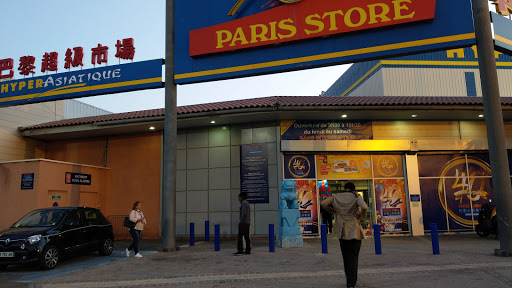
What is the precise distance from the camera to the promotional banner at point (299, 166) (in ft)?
49.2

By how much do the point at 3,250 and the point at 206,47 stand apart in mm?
7928

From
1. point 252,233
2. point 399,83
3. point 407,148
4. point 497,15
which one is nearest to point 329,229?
point 252,233

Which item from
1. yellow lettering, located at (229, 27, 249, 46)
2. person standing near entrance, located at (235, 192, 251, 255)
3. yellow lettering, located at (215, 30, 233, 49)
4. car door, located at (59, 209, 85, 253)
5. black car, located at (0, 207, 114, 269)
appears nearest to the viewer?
black car, located at (0, 207, 114, 269)

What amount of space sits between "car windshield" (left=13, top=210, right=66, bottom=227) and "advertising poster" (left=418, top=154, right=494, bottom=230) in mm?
13054

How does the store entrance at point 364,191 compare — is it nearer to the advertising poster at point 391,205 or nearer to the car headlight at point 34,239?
the advertising poster at point 391,205

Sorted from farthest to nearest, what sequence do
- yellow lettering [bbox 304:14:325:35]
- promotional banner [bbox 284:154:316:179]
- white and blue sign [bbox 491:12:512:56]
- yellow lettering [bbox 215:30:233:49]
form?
promotional banner [bbox 284:154:316:179]
yellow lettering [bbox 215:30:233:49]
yellow lettering [bbox 304:14:325:35]
white and blue sign [bbox 491:12:512:56]

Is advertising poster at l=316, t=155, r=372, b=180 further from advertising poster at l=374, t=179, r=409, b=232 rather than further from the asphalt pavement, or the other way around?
the asphalt pavement

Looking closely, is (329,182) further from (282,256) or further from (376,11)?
(376,11)

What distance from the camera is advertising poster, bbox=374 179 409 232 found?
49.5ft

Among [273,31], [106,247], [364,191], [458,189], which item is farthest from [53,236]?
[458,189]

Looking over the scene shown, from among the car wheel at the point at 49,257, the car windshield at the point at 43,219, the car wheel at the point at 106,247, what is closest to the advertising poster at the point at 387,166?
the car wheel at the point at 106,247

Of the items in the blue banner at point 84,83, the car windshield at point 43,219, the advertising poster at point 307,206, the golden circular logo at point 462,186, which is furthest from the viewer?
the golden circular logo at point 462,186

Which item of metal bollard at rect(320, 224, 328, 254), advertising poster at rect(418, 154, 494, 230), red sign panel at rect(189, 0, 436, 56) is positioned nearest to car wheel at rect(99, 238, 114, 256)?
metal bollard at rect(320, 224, 328, 254)

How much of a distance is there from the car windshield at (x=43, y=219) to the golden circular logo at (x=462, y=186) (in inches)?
540
